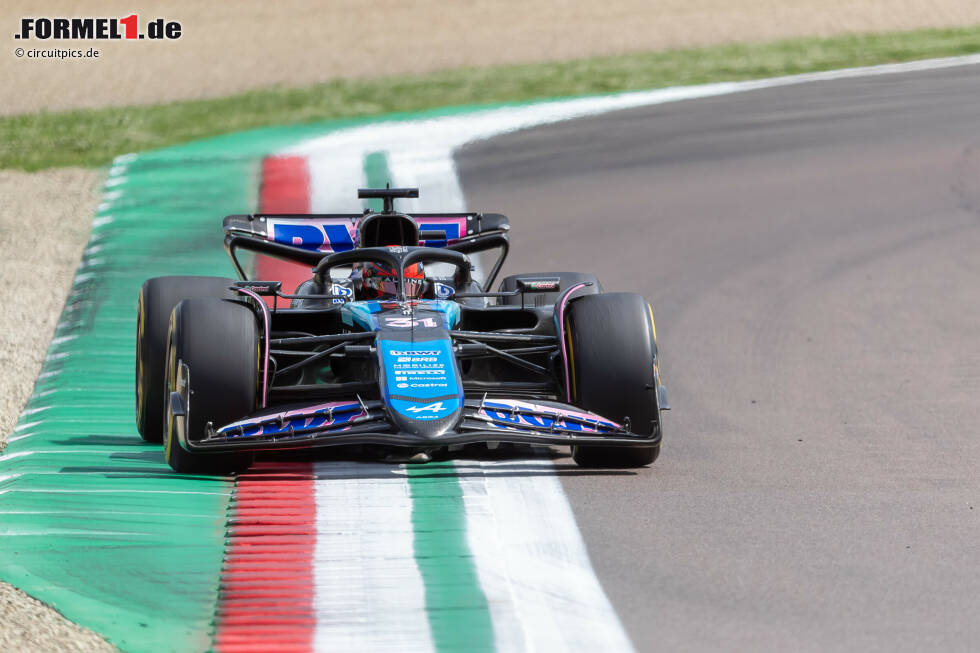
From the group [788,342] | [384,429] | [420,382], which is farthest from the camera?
[788,342]

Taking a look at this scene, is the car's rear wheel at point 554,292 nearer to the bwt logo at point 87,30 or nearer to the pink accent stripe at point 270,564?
the pink accent stripe at point 270,564

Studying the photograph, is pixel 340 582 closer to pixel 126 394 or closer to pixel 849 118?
pixel 126 394

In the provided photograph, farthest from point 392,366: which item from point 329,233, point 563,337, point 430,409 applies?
point 329,233

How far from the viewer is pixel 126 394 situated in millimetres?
11445

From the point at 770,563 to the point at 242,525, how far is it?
2.53 m

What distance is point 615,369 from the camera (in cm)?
876

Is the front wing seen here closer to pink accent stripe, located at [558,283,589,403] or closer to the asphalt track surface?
the asphalt track surface

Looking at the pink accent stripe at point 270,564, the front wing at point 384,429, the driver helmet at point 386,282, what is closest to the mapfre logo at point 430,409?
the front wing at point 384,429

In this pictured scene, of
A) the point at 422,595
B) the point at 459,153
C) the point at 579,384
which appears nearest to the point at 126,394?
the point at 579,384

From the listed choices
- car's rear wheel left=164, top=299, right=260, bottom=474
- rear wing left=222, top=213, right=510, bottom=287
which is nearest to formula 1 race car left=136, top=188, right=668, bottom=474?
car's rear wheel left=164, top=299, right=260, bottom=474

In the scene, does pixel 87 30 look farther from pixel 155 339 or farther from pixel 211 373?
pixel 211 373

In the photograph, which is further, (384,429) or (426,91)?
(426,91)

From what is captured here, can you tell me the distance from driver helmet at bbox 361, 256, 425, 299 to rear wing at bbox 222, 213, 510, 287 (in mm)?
1164

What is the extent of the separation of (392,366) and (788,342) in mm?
5596
